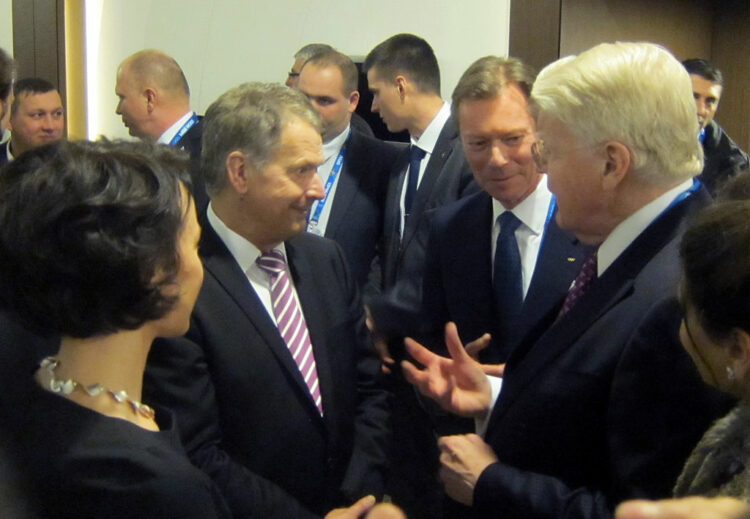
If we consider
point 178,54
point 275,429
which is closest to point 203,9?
point 178,54

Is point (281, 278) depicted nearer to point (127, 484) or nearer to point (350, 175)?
point (127, 484)

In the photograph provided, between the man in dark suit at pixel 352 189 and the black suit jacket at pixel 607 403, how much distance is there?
1967 millimetres

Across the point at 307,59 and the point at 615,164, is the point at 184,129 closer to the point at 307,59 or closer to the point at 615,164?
the point at 307,59

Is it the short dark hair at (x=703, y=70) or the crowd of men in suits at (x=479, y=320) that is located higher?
the short dark hair at (x=703, y=70)

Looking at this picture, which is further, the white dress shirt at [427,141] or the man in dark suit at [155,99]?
the man in dark suit at [155,99]

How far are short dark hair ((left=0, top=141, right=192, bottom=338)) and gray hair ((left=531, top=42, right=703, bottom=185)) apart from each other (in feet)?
2.58

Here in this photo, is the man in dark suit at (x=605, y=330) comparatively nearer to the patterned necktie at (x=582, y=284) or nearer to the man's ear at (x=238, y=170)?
the patterned necktie at (x=582, y=284)

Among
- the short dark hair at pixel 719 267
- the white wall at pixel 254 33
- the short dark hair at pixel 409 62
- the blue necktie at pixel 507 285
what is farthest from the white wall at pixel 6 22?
the short dark hair at pixel 719 267

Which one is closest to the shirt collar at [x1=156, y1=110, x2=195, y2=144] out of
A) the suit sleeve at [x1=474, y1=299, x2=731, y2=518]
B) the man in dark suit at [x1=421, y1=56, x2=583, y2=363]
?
the man in dark suit at [x1=421, y1=56, x2=583, y2=363]

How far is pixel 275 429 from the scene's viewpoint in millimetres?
1938

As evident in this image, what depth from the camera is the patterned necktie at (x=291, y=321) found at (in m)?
2.04

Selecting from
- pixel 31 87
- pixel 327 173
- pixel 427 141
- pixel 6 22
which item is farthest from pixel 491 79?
pixel 6 22

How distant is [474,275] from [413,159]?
1.55 meters

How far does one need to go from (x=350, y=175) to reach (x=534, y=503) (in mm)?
2393
